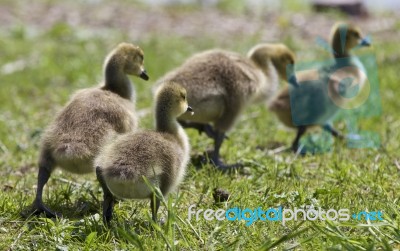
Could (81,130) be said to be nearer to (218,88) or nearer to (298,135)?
(218,88)

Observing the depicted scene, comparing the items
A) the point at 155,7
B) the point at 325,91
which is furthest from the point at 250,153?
the point at 155,7

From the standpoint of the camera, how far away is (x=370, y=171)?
523 cm

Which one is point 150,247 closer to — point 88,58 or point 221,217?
point 221,217

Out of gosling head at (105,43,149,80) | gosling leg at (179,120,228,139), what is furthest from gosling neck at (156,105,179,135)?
gosling leg at (179,120,228,139)

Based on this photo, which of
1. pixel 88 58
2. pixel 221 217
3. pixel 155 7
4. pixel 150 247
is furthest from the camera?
pixel 155 7

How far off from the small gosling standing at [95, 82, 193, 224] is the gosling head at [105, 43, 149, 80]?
86 cm

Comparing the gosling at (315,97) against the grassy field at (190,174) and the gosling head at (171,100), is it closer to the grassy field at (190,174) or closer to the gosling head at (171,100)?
the grassy field at (190,174)

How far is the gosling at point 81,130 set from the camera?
4.32 metres

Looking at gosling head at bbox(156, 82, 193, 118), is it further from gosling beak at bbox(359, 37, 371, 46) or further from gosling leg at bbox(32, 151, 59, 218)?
gosling beak at bbox(359, 37, 371, 46)

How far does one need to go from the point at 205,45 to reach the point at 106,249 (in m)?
8.39

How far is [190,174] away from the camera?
5152mm

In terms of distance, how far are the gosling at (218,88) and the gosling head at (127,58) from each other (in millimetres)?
341

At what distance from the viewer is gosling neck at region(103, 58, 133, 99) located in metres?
5.21

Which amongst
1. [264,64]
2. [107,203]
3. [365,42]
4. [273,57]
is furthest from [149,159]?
[365,42]
